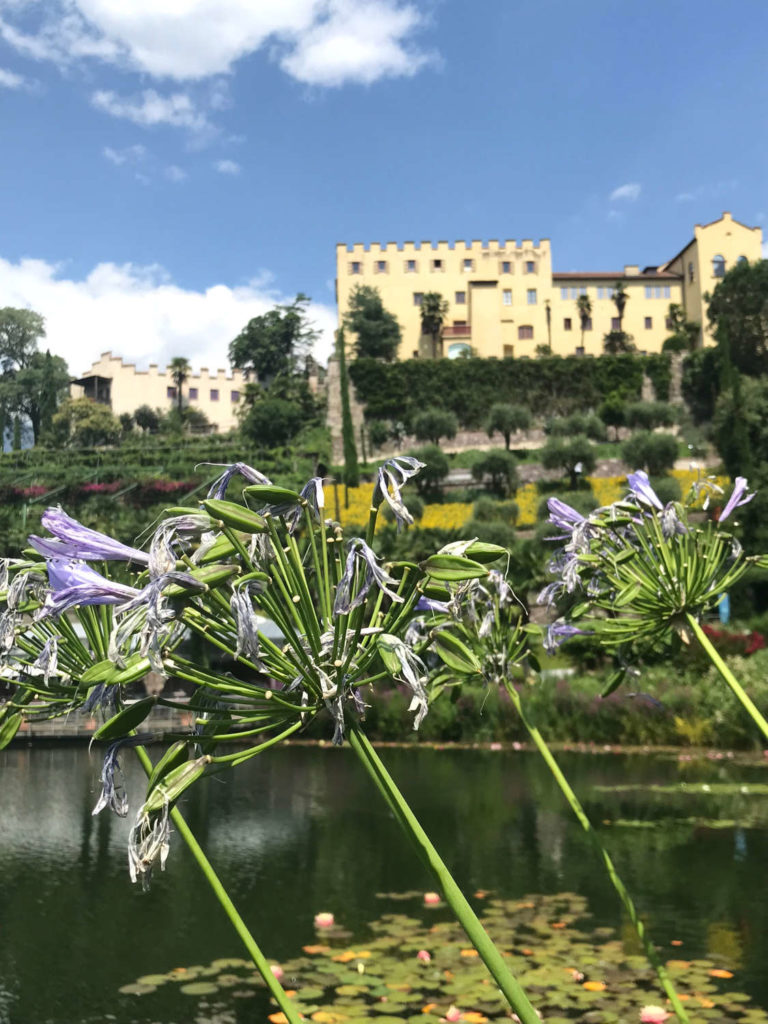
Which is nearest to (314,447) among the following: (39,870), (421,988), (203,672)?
(39,870)

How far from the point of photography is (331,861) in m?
10.7

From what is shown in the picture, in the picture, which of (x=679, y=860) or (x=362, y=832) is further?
(x=362, y=832)

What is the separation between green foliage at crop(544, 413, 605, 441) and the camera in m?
51.1

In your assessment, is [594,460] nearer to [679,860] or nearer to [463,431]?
[463,431]

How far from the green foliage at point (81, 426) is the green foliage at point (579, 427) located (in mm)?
29081

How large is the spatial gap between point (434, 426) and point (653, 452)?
12366mm

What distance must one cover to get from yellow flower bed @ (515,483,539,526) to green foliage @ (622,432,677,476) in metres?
4.82

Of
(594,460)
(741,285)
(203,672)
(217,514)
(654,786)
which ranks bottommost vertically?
(654,786)

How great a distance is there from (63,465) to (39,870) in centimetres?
4935

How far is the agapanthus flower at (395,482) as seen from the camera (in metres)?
2.41

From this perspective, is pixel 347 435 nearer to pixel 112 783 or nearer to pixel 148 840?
pixel 112 783

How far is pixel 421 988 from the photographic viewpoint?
6.48 metres

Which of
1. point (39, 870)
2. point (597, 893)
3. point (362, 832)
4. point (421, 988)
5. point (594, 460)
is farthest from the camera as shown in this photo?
point (594, 460)

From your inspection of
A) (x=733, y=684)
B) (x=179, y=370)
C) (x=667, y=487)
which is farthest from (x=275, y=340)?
(x=733, y=684)
